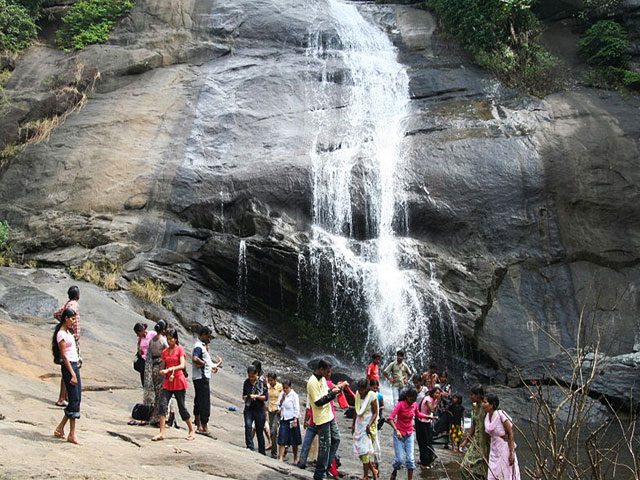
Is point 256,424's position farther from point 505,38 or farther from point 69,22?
point 69,22

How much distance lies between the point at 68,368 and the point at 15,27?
68.8 ft

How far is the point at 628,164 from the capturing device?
65.8 feet

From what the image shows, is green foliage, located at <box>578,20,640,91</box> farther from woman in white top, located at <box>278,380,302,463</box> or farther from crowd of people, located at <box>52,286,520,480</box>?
woman in white top, located at <box>278,380,302,463</box>

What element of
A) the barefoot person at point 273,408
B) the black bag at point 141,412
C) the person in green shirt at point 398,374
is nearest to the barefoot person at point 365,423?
the barefoot person at point 273,408

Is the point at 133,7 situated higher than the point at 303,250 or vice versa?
the point at 133,7

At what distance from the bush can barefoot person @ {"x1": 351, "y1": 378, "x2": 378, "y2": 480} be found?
18.8 meters

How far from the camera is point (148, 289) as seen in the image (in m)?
17.1


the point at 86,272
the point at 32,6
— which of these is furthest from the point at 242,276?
the point at 32,6

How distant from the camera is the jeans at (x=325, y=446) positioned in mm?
8539

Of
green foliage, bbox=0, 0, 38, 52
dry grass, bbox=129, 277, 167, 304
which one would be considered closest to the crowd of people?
dry grass, bbox=129, 277, 167, 304

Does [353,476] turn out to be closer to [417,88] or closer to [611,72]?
[417,88]

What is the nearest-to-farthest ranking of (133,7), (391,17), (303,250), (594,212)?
1. (303,250)
2. (594,212)
3. (133,7)
4. (391,17)

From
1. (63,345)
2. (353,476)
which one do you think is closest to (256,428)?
(353,476)

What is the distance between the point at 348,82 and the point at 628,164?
9.45 meters
